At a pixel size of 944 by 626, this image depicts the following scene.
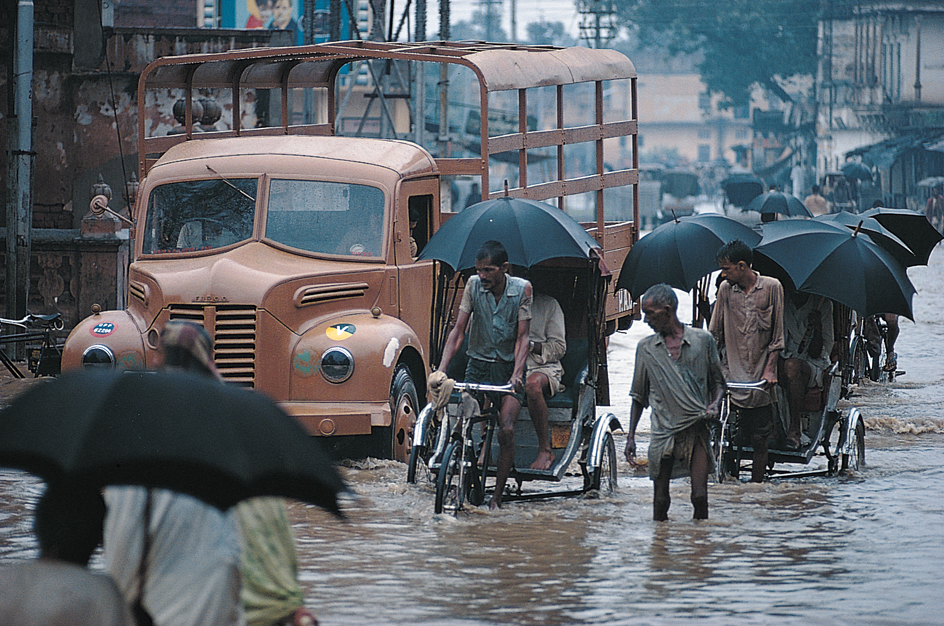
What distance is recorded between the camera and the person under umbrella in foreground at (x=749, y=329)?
9.17 m

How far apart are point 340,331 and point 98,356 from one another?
1809 millimetres

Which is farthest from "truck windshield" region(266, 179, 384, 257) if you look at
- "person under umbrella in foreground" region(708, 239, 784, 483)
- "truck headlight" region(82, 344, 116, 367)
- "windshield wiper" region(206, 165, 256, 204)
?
"person under umbrella in foreground" region(708, 239, 784, 483)

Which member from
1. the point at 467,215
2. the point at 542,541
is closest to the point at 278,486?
the point at 542,541

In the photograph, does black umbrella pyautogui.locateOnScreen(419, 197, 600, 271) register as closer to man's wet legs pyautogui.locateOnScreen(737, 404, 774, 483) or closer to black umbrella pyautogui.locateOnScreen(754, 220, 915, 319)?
black umbrella pyautogui.locateOnScreen(754, 220, 915, 319)

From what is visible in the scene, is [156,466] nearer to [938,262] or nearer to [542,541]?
[542,541]

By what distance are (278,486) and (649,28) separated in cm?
7133

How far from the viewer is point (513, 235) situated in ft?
29.8

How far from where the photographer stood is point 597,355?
31.3 ft

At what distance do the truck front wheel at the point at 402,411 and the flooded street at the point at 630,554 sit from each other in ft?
0.68

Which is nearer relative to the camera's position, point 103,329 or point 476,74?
point 103,329

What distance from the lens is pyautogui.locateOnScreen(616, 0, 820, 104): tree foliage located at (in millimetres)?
64125

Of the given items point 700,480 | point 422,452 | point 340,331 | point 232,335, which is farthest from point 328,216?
point 700,480

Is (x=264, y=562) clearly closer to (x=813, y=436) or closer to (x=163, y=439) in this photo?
(x=163, y=439)

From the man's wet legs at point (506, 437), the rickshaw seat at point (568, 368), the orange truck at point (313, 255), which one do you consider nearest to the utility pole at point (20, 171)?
the orange truck at point (313, 255)
